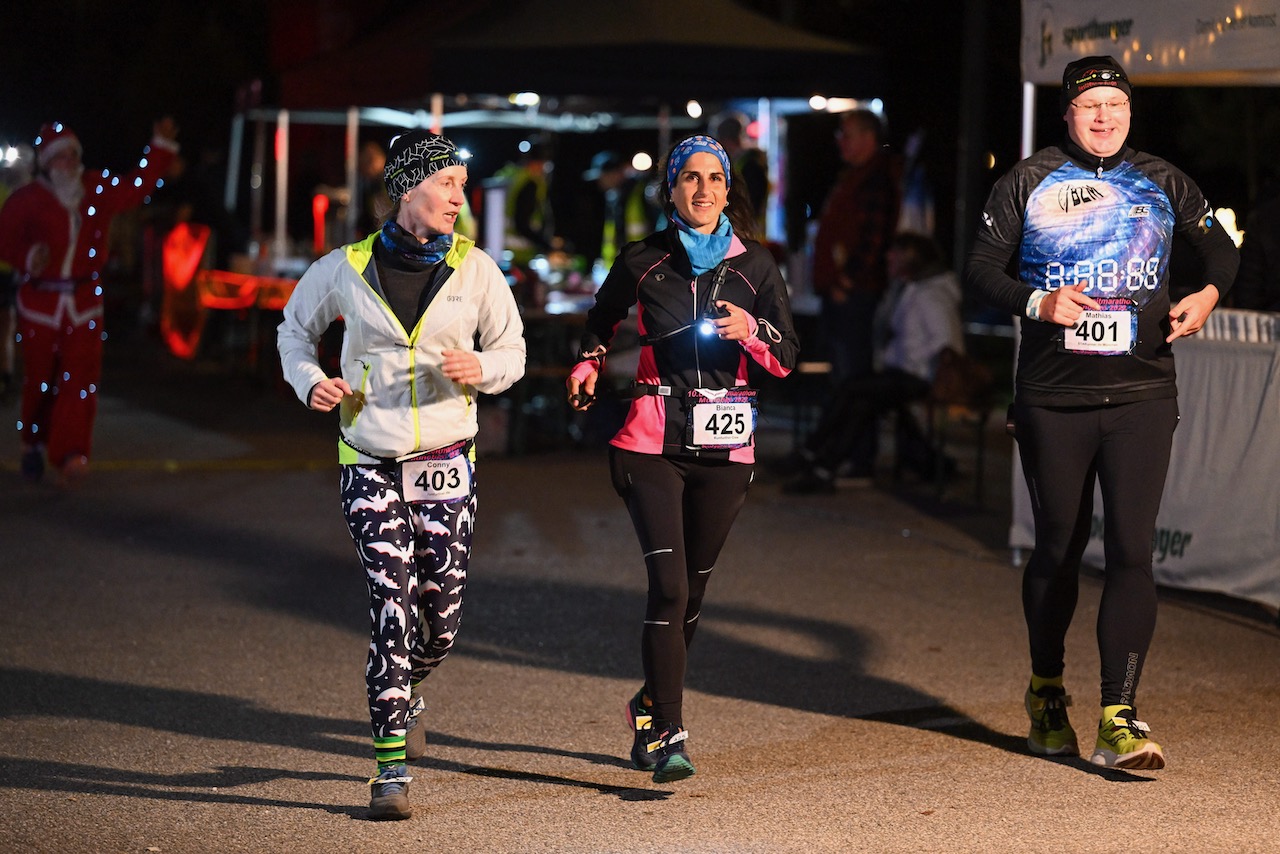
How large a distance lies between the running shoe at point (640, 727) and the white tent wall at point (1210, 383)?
3.10 m

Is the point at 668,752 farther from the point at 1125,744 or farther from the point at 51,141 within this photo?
the point at 51,141

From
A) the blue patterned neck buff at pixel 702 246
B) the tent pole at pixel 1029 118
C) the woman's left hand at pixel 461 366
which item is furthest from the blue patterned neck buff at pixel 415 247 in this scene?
the tent pole at pixel 1029 118

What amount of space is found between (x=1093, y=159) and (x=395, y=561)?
244 cm

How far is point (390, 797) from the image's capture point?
529cm

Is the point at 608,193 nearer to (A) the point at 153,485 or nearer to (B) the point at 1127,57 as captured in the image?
(A) the point at 153,485

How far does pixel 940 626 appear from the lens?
8.09 metres

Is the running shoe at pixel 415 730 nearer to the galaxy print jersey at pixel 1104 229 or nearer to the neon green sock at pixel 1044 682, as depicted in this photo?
the neon green sock at pixel 1044 682

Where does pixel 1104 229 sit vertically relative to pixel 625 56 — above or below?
below

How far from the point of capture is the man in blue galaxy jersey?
5746mm

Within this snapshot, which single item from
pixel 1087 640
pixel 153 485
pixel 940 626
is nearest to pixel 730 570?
pixel 940 626

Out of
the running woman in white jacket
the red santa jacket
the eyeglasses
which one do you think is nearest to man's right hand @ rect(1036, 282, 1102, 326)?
the eyeglasses

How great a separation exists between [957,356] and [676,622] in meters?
6.12

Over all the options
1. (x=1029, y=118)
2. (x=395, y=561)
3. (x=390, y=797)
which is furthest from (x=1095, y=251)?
(x=1029, y=118)

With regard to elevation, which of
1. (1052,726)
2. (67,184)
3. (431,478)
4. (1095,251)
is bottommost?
(1052,726)
